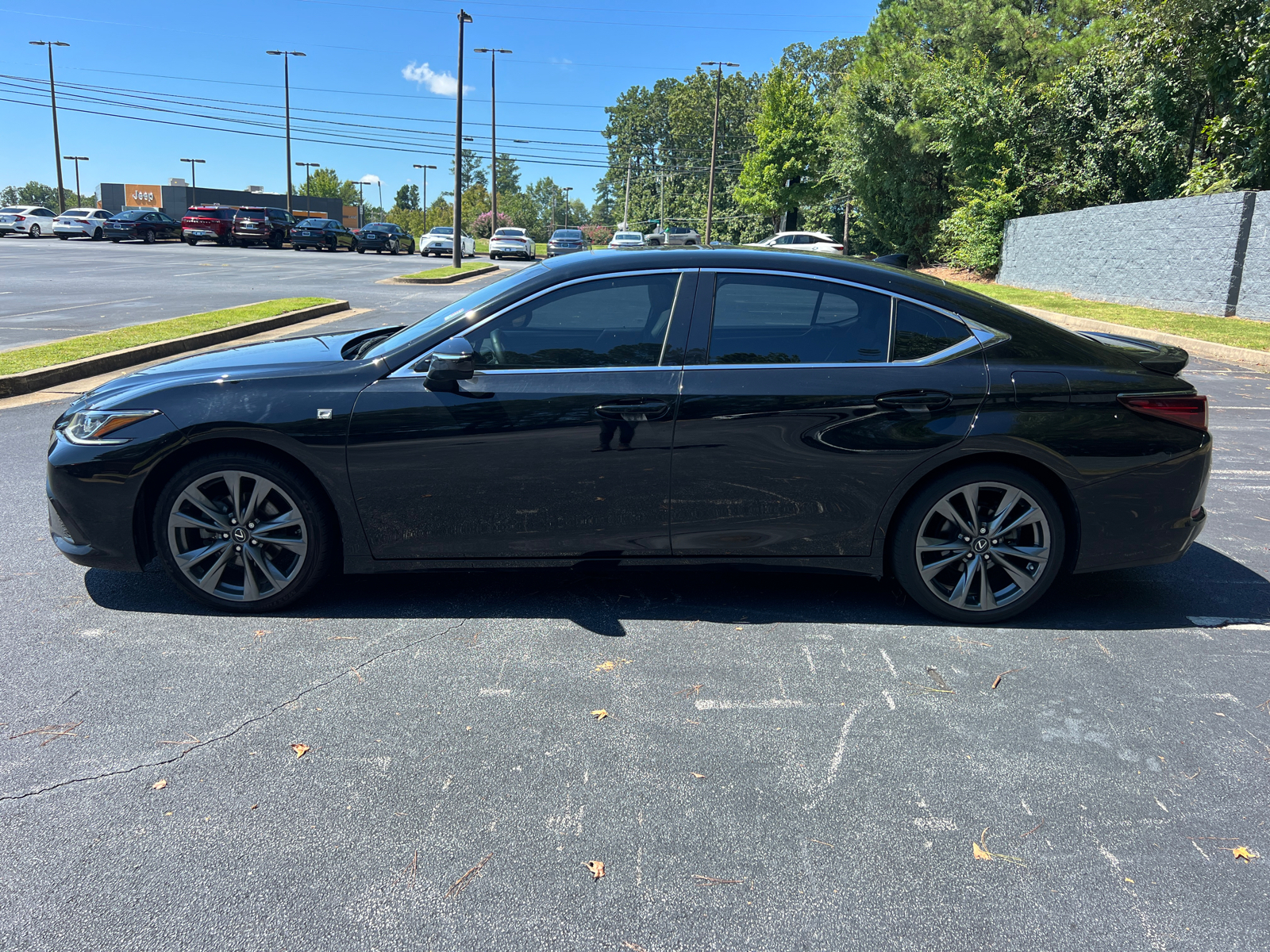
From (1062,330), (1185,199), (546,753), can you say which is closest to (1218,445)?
(1062,330)

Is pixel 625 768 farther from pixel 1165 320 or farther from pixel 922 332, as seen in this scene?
pixel 1165 320

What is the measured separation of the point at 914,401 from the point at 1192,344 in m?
13.2

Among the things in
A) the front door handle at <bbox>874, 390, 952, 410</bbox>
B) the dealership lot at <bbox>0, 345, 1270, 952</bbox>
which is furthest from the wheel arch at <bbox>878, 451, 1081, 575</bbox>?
the dealership lot at <bbox>0, 345, 1270, 952</bbox>

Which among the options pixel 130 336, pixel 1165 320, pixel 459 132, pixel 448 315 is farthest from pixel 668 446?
pixel 459 132

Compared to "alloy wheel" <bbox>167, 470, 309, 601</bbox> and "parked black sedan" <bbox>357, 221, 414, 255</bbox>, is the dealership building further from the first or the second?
"alloy wheel" <bbox>167, 470, 309, 601</bbox>

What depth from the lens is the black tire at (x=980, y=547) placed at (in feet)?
13.3

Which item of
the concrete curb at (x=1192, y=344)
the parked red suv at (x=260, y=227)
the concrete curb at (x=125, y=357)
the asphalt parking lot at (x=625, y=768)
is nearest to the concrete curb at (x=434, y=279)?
the concrete curb at (x=125, y=357)

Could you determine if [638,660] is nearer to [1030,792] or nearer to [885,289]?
[1030,792]

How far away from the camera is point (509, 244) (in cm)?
4425

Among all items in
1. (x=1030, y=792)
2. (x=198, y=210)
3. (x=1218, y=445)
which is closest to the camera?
(x=1030, y=792)

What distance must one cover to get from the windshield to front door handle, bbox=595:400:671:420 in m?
0.73

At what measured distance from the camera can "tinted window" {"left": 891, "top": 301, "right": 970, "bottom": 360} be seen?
407 cm

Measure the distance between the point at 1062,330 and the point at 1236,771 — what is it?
2.08m

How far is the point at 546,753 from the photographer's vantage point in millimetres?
3074
